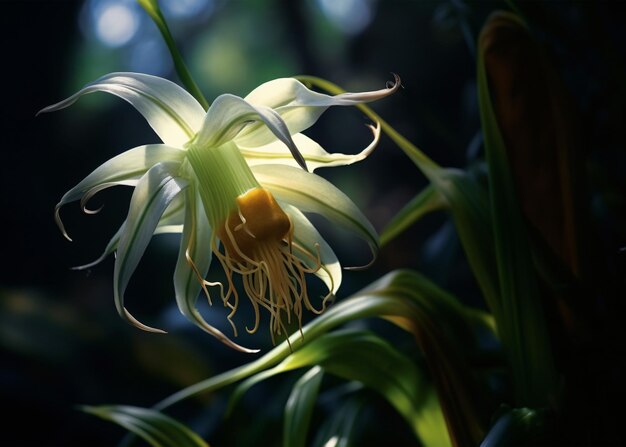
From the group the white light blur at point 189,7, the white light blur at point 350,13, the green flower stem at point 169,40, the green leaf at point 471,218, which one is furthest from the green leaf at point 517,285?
the white light blur at point 189,7

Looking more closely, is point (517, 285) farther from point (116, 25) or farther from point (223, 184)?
point (116, 25)

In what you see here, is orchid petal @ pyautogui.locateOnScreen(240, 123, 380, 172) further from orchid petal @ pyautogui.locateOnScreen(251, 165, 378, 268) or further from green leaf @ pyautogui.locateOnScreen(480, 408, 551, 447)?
green leaf @ pyautogui.locateOnScreen(480, 408, 551, 447)

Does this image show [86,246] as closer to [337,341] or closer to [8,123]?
[8,123]

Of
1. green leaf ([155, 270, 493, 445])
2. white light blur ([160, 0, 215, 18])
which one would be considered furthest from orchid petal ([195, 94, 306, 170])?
white light blur ([160, 0, 215, 18])

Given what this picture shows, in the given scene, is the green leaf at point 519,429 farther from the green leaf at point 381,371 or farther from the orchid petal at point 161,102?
the orchid petal at point 161,102

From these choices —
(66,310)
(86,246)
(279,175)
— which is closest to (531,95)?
(279,175)
